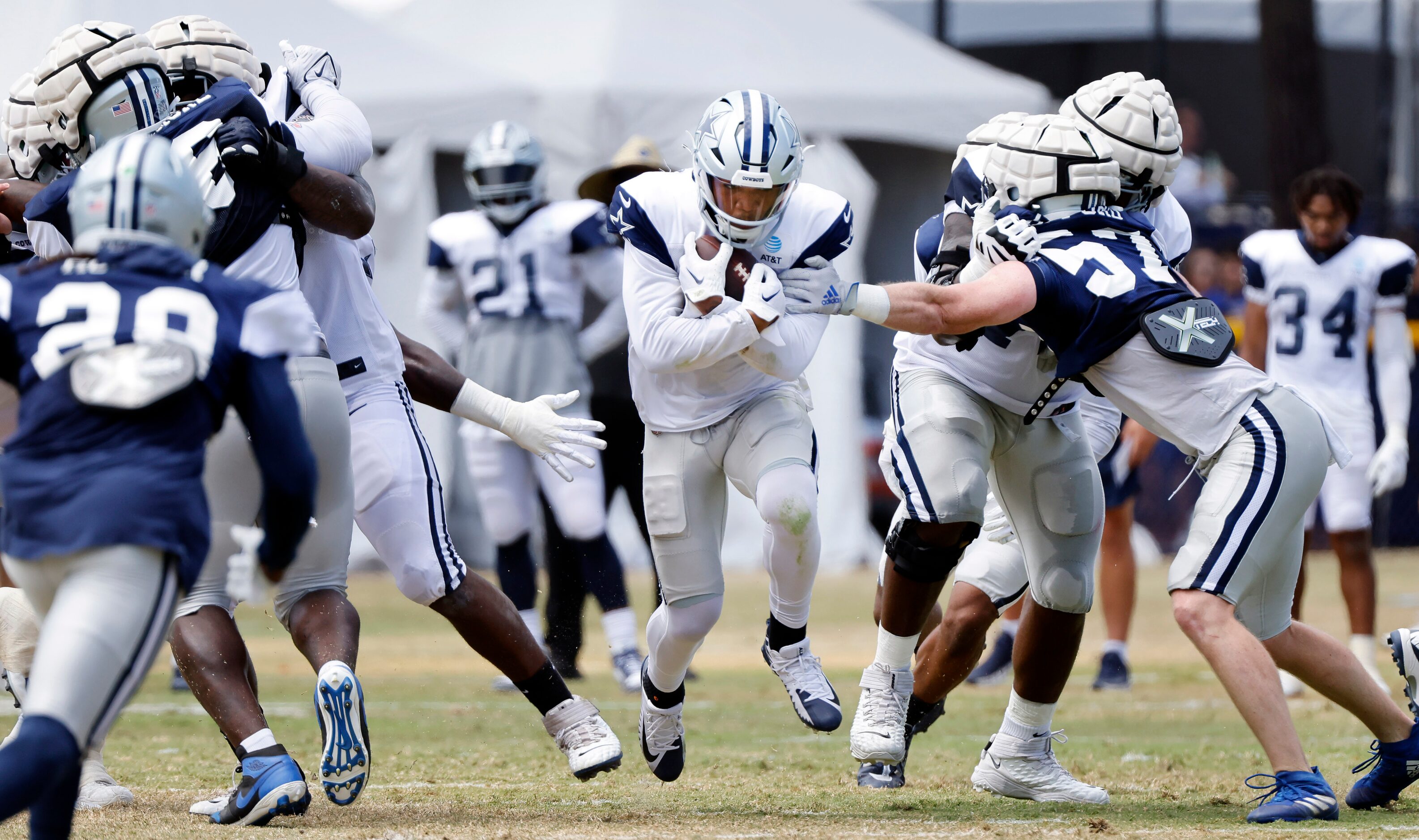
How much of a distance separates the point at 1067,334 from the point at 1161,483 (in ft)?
31.0

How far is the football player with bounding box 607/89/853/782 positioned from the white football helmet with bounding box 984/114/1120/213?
48cm

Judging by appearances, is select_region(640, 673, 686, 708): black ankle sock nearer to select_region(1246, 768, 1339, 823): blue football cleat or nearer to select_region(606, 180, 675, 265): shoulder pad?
select_region(606, 180, 675, 265): shoulder pad

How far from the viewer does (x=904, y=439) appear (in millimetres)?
4793

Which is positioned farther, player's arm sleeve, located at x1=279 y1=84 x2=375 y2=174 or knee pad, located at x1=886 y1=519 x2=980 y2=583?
knee pad, located at x1=886 y1=519 x2=980 y2=583

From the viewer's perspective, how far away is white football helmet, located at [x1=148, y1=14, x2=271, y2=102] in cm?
456

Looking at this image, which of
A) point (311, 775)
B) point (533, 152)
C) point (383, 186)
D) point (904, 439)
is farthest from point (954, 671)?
point (383, 186)

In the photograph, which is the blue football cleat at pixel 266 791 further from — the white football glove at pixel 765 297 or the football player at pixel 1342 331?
the football player at pixel 1342 331

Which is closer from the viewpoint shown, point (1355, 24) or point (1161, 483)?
point (1161, 483)

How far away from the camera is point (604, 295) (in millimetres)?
8312

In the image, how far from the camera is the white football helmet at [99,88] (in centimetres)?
425

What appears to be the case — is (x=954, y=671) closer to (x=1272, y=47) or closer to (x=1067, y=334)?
(x=1067, y=334)

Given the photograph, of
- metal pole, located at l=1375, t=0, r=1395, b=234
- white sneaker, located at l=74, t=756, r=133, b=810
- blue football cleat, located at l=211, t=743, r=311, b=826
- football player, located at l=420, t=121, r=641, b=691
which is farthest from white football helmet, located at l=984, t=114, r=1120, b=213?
metal pole, located at l=1375, t=0, r=1395, b=234

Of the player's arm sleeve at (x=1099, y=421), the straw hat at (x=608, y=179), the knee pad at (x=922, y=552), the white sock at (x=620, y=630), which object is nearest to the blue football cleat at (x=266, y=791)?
the knee pad at (x=922, y=552)

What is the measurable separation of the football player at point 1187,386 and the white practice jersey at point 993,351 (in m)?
0.28
